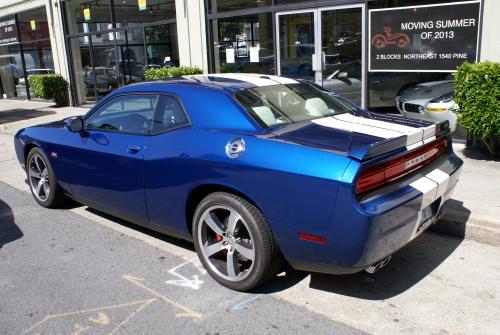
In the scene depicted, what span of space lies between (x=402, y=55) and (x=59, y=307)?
650 centimetres

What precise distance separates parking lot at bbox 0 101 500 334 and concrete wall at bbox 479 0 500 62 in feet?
Answer: 11.6

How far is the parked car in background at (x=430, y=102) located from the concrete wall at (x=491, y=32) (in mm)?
692

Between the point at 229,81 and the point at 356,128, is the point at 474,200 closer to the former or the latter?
the point at 356,128

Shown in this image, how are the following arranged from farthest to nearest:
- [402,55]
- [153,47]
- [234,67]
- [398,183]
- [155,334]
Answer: [153,47] → [234,67] → [402,55] → [398,183] → [155,334]

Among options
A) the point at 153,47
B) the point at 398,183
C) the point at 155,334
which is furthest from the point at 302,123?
the point at 153,47

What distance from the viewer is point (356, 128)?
12.2 feet

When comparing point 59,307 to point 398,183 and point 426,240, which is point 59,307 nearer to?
point 398,183

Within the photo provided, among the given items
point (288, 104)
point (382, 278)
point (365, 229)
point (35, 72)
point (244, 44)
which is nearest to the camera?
point (365, 229)

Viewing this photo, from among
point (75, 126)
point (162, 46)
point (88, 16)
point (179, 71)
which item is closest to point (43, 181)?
point (75, 126)

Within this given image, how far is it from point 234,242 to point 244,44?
25.4ft

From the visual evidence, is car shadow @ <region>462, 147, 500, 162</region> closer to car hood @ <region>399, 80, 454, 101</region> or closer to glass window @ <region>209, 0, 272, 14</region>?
car hood @ <region>399, 80, 454, 101</region>

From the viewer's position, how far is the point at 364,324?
3.20 m

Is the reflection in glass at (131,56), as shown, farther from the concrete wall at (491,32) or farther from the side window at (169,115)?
the side window at (169,115)

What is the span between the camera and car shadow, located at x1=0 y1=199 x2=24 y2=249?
501cm
